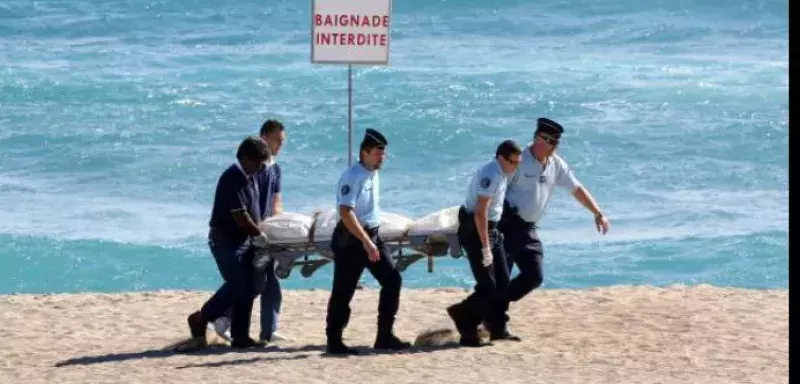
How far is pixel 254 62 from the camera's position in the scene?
35.4 m

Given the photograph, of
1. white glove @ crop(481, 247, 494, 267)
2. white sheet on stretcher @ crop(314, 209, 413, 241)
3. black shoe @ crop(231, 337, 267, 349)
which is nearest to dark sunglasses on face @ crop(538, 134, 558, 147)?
white glove @ crop(481, 247, 494, 267)

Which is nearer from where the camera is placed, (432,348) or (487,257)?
(487,257)

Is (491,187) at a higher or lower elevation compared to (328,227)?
higher

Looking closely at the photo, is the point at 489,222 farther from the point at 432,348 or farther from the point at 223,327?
the point at 223,327

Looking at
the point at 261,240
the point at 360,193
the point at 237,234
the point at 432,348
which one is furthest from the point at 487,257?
the point at 237,234

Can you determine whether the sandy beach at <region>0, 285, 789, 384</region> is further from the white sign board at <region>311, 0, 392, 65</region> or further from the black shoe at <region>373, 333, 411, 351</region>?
the white sign board at <region>311, 0, 392, 65</region>

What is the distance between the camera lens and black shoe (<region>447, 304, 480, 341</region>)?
1205 centimetres

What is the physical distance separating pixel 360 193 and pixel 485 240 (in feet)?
2.71

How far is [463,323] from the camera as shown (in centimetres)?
1209

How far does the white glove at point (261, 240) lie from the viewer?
11795mm

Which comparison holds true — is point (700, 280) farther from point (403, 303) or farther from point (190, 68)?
point (190, 68)

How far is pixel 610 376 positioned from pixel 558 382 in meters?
0.37

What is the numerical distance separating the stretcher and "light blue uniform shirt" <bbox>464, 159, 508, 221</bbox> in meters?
0.31

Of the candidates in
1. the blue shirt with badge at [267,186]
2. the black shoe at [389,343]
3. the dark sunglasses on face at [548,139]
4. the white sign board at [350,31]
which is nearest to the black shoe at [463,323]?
the black shoe at [389,343]
